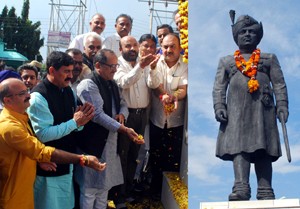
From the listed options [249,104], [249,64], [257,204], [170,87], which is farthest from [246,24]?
[257,204]

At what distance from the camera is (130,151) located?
14.0 ft

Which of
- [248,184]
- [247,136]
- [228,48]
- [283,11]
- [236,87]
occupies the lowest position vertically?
[248,184]

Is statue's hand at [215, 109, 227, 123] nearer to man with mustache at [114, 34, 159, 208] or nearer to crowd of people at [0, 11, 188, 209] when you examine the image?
crowd of people at [0, 11, 188, 209]

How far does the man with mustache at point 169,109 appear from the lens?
13.9ft

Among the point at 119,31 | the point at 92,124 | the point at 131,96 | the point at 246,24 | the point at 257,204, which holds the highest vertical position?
the point at 119,31

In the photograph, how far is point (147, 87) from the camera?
14.0ft

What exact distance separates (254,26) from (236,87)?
0.52 meters

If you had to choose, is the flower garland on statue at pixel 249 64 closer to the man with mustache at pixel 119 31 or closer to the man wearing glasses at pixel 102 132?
the man wearing glasses at pixel 102 132

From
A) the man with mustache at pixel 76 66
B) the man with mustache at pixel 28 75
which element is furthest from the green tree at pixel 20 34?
the man with mustache at pixel 76 66

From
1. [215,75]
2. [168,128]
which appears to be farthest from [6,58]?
[215,75]

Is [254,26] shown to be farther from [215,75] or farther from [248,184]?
[248,184]

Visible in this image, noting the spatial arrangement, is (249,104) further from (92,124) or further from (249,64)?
(92,124)

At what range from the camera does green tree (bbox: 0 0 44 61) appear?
15.8m

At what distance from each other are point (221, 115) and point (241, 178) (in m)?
0.53
